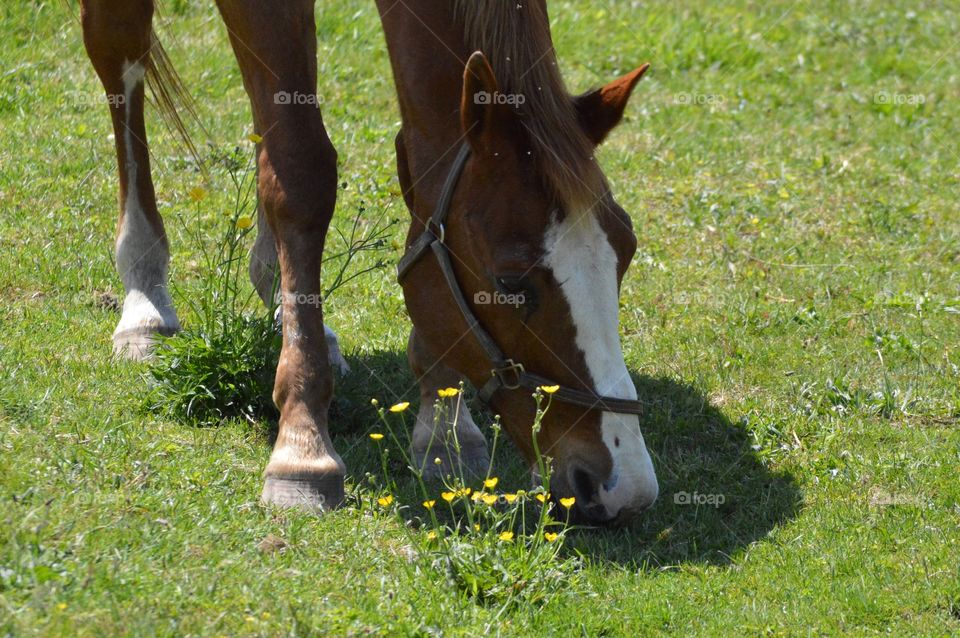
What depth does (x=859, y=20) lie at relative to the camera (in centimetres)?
991

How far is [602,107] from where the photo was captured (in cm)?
363

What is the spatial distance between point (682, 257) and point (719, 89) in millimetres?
2728

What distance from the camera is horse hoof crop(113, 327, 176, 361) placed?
4672 mm

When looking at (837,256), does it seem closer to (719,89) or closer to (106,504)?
(719,89)

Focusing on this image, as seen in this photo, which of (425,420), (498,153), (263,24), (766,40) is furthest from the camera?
(766,40)

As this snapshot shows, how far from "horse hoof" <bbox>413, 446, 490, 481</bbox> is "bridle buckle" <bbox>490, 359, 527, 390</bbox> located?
0.62 metres

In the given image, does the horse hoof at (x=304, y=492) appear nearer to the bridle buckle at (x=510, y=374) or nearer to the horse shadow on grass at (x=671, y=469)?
the horse shadow on grass at (x=671, y=469)

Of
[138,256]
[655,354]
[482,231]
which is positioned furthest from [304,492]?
[655,354]

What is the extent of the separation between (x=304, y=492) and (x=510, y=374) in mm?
753

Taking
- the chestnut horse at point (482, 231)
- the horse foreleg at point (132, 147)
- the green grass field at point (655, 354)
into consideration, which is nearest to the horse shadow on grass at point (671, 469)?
the green grass field at point (655, 354)

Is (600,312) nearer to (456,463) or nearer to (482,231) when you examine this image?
(482,231)

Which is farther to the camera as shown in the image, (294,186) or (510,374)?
(294,186)

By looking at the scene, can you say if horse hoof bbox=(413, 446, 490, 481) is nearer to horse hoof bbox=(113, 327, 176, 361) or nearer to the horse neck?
the horse neck

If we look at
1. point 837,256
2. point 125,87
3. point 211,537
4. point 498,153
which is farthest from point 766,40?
point 211,537
